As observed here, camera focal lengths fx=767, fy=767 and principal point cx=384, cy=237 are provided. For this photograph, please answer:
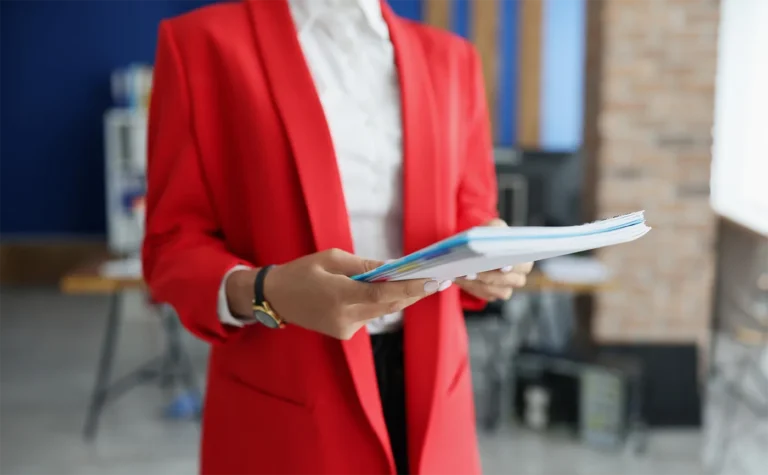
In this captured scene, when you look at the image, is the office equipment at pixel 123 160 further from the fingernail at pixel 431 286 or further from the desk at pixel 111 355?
the fingernail at pixel 431 286

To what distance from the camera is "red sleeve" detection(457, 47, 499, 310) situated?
Answer: 116 cm

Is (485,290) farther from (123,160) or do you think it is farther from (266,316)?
(123,160)

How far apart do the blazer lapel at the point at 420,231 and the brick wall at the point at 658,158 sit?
2.97 meters

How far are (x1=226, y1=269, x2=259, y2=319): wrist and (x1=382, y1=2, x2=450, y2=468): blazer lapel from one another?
0.70ft

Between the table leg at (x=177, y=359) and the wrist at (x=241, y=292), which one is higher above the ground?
the wrist at (x=241, y=292)

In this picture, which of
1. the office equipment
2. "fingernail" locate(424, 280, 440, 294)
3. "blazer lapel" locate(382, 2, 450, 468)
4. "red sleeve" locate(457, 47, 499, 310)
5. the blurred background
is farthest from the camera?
the office equipment

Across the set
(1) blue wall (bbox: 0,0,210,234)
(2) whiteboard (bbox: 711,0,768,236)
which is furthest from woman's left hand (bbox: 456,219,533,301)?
(1) blue wall (bbox: 0,0,210,234)

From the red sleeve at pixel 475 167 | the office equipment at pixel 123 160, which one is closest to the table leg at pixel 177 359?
the office equipment at pixel 123 160

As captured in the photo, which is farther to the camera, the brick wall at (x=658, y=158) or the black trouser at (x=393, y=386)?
the brick wall at (x=658, y=158)

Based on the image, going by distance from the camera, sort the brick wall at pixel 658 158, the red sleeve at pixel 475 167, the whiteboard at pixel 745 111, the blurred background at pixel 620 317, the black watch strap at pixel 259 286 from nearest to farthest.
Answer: the black watch strap at pixel 259 286
the red sleeve at pixel 475 167
the blurred background at pixel 620 317
the brick wall at pixel 658 158
the whiteboard at pixel 745 111

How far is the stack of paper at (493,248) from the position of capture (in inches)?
24.8

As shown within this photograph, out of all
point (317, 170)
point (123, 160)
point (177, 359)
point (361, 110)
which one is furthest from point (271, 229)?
point (123, 160)

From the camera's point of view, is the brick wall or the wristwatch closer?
the wristwatch

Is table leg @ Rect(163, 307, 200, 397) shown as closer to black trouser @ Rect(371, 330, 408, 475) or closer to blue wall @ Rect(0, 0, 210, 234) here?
blue wall @ Rect(0, 0, 210, 234)
